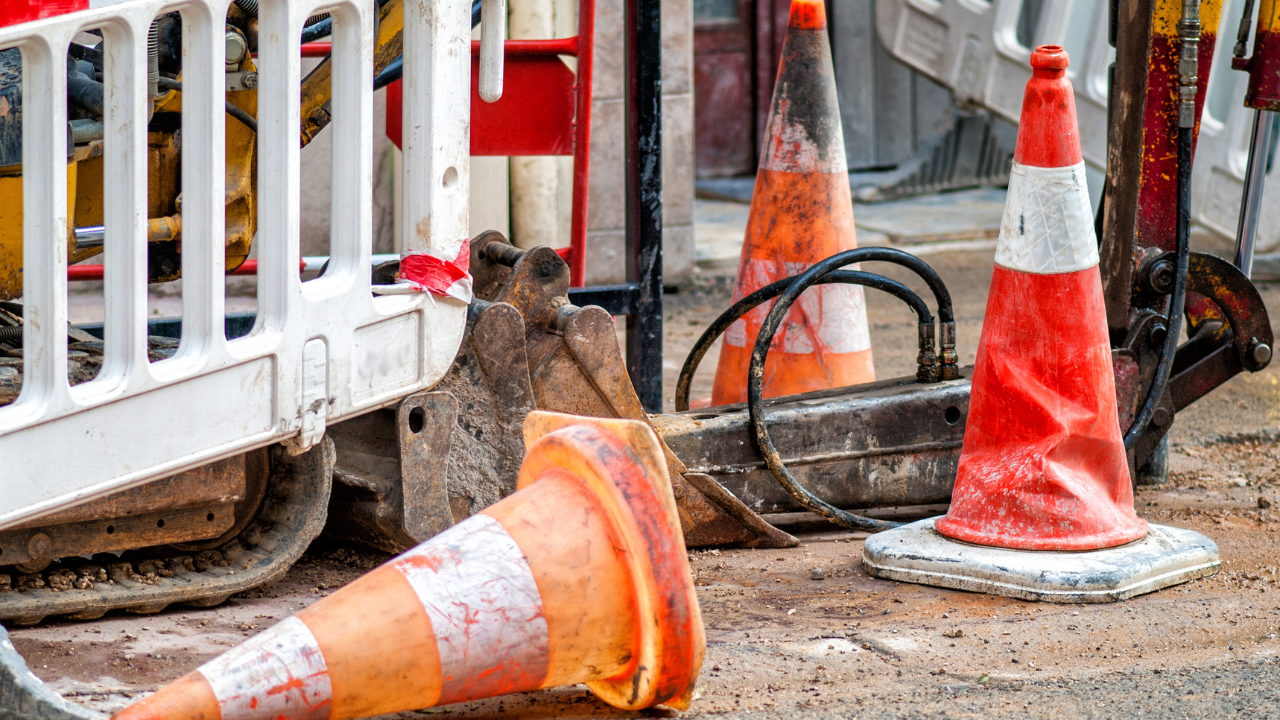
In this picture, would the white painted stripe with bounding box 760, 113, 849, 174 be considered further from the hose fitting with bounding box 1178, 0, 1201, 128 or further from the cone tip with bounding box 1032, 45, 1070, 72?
the cone tip with bounding box 1032, 45, 1070, 72

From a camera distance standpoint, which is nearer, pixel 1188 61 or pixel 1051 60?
pixel 1051 60

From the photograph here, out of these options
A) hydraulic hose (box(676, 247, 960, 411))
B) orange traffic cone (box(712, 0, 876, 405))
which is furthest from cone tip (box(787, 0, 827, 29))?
hydraulic hose (box(676, 247, 960, 411))

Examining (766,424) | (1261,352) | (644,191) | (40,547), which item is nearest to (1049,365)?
(766,424)

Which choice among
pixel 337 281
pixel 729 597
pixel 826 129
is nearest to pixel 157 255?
pixel 337 281

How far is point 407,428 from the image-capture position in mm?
2971

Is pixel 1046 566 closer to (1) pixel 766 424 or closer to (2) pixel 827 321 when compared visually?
(1) pixel 766 424

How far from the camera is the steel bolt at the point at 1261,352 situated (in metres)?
3.98

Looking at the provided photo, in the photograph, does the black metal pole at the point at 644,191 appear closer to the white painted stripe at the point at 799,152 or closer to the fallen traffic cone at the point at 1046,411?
the white painted stripe at the point at 799,152

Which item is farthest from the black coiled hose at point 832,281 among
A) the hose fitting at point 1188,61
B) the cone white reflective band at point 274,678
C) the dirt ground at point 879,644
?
the cone white reflective band at point 274,678

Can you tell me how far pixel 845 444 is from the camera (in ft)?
12.1

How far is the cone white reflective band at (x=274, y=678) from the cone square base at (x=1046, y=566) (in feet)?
4.95

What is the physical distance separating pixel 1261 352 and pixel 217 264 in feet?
9.58

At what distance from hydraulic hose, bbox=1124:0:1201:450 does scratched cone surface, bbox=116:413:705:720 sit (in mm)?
1897

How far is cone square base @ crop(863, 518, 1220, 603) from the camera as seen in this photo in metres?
3.03
